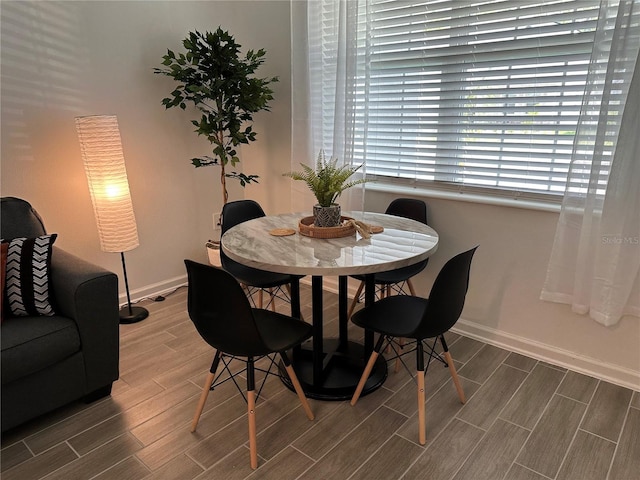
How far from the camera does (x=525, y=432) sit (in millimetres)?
1938

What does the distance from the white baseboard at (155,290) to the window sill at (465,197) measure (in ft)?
5.40

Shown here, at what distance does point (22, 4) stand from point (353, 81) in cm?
191

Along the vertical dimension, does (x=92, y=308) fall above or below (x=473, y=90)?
below

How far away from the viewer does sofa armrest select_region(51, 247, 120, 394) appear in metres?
1.95

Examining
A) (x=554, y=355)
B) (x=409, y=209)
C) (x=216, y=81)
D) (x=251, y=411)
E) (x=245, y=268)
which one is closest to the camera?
(x=251, y=411)

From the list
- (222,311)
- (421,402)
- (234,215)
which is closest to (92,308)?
(222,311)

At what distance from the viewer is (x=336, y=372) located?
7.59ft

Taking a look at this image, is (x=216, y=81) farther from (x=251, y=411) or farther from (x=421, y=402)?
(x=421, y=402)

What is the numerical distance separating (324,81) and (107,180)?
1545 millimetres

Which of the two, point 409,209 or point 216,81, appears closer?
point 409,209

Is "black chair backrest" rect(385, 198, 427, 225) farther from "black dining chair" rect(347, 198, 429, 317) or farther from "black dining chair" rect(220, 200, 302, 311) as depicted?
"black dining chair" rect(220, 200, 302, 311)

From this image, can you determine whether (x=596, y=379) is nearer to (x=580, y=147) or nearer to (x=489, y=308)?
(x=489, y=308)

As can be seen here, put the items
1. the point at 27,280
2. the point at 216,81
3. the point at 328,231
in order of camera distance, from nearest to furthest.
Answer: the point at 27,280, the point at 328,231, the point at 216,81

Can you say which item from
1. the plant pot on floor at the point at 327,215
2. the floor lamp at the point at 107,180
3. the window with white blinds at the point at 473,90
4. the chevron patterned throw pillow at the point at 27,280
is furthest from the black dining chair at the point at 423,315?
the floor lamp at the point at 107,180
